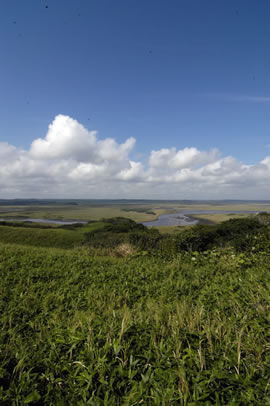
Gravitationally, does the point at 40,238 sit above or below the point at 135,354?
below

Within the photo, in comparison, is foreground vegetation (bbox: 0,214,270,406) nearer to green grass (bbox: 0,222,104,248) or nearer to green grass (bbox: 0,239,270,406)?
green grass (bbox: 0,239,270,406)

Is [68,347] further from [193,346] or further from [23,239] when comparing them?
[23,239]

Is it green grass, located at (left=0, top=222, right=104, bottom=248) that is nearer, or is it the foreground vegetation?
the foreground vegetation

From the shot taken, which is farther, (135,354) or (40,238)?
(40,238)

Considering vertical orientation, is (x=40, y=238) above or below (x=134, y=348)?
below

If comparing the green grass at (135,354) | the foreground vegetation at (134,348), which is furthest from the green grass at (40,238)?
the green grass at (135,354)

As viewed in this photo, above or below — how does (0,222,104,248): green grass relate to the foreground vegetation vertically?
below

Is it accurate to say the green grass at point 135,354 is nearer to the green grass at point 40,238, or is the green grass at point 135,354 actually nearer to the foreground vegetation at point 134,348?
the foreground vegetation at point 134,348

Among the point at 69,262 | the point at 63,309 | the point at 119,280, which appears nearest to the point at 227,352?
the point at 63,309

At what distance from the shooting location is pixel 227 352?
8.25ft

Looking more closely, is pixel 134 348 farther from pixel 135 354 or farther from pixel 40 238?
pixel 40 238

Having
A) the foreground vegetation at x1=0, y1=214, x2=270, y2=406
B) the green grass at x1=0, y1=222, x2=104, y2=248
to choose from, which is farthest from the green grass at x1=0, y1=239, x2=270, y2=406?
the green grass at x1=0, y1=222, x2=104, y2=248

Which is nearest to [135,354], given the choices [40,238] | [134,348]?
[134,348]

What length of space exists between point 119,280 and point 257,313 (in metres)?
3.90
